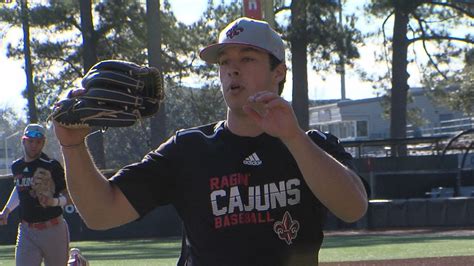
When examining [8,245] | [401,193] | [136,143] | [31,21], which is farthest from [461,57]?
[136,143]

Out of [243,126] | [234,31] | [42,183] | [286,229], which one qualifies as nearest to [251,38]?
[234,31]

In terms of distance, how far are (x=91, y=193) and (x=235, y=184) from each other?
1.68 feet

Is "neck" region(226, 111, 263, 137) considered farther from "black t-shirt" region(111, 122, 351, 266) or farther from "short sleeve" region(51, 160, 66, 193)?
"short sleeve" region(51, 160, 66, 193)

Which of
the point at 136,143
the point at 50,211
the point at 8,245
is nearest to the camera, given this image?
the point at 50,211

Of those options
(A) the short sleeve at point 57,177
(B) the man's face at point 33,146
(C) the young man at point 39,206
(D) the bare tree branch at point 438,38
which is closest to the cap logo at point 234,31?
(C) the young man at point 39,206

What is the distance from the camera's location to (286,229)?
359 cm

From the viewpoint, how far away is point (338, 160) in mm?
3615

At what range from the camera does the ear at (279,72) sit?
369cm

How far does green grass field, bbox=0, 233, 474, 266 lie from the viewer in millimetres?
16422

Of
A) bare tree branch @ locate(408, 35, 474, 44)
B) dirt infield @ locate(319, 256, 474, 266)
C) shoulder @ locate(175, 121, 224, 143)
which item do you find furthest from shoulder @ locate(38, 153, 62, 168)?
bare tree branch @ locate(408, 35, 474, 44)

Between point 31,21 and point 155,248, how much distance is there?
17.1m

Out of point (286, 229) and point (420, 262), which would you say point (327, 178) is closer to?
point (286, 229)

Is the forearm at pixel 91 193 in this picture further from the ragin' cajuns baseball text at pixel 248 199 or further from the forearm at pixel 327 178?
the forearm at pixel 327 178

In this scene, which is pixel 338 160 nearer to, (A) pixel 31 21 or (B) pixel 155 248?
(B) pixel 155 248
